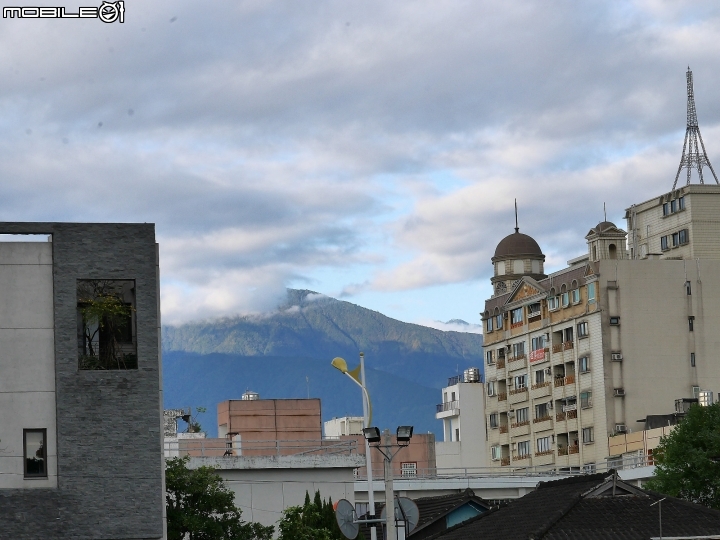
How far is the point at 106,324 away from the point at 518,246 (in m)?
103

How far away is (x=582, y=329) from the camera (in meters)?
129

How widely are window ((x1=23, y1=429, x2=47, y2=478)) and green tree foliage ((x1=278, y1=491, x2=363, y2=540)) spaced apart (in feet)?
28.9

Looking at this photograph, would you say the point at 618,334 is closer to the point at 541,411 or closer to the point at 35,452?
the point at 541,411

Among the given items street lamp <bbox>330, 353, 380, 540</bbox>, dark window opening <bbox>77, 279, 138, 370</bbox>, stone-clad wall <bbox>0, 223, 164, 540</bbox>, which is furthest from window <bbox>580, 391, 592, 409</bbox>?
dark window opening <bbox>77, 279, 138, 370</bbox>

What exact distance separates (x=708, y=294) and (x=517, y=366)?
2098 centimetres

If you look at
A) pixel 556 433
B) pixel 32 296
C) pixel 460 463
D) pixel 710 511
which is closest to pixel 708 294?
pixel 556 433

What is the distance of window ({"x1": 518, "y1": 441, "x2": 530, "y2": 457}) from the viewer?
449 feet

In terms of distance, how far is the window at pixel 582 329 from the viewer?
128125 mm

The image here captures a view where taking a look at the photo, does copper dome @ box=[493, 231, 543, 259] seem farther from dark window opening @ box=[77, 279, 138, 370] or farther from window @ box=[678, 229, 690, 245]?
dark window opening @ box=[77, 279, 138, 370]

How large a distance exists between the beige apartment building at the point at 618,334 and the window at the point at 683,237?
0.15 metres

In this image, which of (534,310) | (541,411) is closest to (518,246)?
(534,310)

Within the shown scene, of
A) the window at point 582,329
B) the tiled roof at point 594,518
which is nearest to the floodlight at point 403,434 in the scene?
the tiled roof at point 594,518

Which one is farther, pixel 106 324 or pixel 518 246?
pixel 518 246

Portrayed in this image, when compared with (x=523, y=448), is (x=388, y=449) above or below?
below
